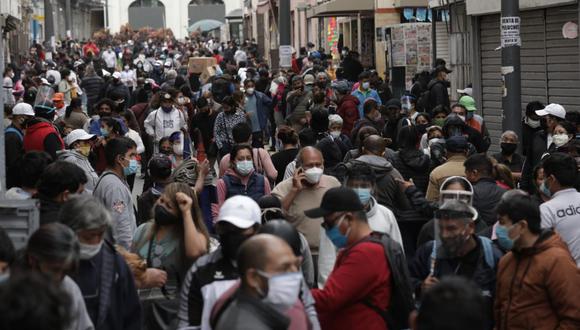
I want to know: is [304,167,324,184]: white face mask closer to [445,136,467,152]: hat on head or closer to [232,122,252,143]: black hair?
[445,136,467,152]: hat on head

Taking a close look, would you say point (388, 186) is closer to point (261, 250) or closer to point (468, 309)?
point (261, 250)

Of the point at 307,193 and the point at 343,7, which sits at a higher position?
the point at 343,7

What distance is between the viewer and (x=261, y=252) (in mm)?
5102

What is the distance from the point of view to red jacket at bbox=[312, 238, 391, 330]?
633 cm

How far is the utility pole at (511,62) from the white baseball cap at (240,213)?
856 cm

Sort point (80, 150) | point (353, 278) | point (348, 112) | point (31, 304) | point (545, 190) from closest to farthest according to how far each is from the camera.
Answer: point (31, 304) → point (353, 278) → point (545, 190) → point (80, 150) → point (348, 112)

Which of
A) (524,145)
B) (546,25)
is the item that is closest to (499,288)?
(524,145)

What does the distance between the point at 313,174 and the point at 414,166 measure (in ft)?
7.18

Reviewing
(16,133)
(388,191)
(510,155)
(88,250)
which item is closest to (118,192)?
(388,191)

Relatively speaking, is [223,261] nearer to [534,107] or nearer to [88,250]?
[88,250]

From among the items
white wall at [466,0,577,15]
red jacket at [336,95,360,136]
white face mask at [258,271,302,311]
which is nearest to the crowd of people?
white face mask at [258,271,302,311]

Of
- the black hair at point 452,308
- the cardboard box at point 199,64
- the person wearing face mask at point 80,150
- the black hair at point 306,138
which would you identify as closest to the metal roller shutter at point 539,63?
the black hair at point 306,138

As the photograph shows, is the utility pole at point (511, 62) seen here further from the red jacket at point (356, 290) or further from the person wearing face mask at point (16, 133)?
the red jacket at point (356, 290)

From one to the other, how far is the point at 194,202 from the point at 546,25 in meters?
13.4
